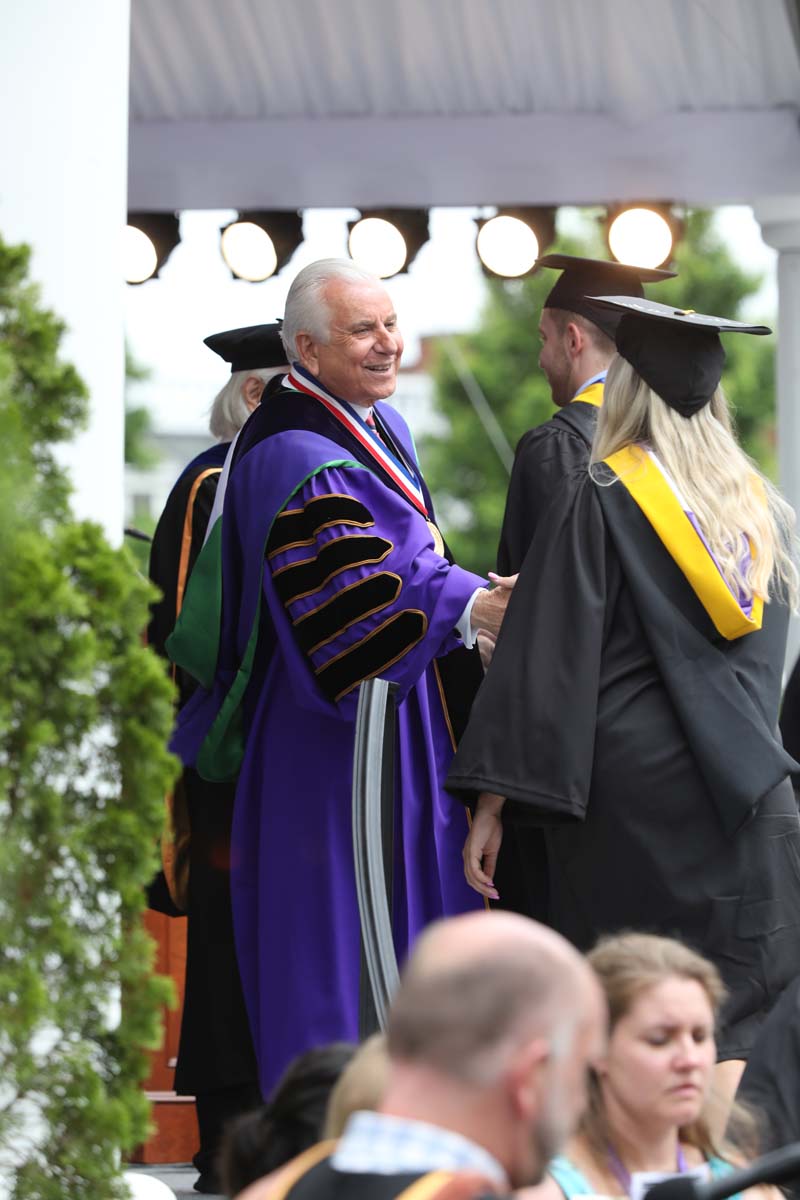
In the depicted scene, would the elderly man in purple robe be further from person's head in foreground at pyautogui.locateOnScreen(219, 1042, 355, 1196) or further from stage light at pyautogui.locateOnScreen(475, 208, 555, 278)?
stage light at pyautogui.locateOnScreen(475, 208, 555, 278)

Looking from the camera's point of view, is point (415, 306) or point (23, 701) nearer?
point (23, 701)

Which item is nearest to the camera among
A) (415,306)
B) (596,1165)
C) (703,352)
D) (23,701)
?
(23,701)

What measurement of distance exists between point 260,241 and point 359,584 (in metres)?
4.27

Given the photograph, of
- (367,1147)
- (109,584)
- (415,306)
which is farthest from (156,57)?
(415,306)

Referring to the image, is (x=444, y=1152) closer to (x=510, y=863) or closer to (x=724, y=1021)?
(x=724, y=1021)

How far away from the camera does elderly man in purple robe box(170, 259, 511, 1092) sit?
4.59 metres

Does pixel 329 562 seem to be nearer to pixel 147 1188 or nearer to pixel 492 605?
pixel 492 605

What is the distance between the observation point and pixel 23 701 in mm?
2582

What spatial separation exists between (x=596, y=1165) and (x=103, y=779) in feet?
3.32

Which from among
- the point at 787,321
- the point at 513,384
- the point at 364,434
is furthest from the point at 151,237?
the point at 513,384

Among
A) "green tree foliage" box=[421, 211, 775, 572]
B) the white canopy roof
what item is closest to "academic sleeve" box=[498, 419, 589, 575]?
the white canopy roof

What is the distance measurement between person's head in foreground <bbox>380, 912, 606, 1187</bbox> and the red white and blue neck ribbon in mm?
3038

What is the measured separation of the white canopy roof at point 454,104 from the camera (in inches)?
329

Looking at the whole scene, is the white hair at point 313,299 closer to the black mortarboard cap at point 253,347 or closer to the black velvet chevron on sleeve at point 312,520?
the black velvet chevron on sleeve at point 312,520
